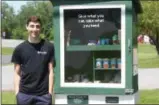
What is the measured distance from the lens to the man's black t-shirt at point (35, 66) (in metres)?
5.02

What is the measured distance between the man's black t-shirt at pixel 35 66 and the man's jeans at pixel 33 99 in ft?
0.14

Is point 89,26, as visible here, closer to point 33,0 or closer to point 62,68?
point 62,68

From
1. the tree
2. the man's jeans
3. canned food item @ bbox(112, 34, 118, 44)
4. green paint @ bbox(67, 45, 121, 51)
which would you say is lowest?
the man's jeans

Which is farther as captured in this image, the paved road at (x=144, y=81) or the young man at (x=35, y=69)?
the paved road at (x=144, y=81)

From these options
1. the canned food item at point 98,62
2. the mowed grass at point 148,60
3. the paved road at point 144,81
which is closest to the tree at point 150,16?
the mowed grass at point 148,60

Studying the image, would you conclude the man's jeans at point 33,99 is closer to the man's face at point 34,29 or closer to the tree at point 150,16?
the man's face at point 34,29

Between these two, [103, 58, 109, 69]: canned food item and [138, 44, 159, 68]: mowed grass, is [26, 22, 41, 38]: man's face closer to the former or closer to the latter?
[103, 58, 109, 69]: canned food item

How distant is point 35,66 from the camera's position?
5.02 meters

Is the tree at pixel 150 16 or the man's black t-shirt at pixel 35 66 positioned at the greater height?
the tree at pixel 150 16

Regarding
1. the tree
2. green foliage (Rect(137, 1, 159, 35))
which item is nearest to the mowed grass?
the tree

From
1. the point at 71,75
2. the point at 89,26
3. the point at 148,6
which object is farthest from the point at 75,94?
the point at 148,6

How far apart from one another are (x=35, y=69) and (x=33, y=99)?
314mm

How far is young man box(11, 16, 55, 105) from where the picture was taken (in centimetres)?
502

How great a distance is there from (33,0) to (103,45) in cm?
4948
